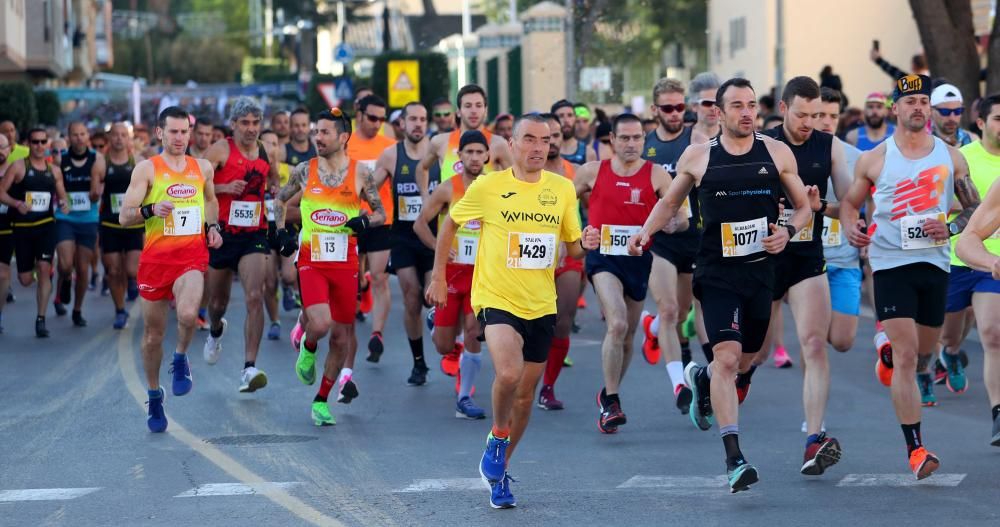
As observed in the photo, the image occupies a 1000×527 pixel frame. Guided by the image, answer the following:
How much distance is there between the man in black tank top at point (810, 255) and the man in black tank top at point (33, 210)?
1089cm

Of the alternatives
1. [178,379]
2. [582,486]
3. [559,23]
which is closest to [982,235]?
[582,486]

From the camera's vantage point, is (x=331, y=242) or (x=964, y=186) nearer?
(x=964, y=186)

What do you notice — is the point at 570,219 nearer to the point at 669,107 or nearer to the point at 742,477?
the point at 742,477

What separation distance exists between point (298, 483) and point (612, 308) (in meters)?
2.93

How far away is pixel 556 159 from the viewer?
516 inches

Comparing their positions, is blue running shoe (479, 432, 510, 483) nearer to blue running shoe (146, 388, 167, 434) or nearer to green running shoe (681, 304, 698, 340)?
blue running shoe (146, 388, 167, 434)

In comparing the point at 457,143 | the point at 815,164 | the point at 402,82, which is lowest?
the point at 815,164

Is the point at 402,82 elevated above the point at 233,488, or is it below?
above

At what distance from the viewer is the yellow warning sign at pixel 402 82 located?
3453cm

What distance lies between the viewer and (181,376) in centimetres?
1205

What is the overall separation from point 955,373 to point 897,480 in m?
3.81

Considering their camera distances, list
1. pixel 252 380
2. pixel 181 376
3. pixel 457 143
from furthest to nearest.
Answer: pixel 457 143, pixel 252 380, pixel 181 376

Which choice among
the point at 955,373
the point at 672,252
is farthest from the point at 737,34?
the point at 672,252

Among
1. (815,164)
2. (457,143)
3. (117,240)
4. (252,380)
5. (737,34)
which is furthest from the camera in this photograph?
(737,34)
